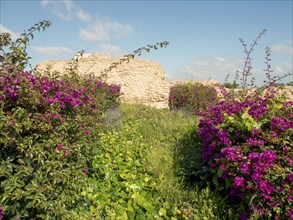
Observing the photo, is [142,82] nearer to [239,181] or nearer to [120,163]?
[120,163]

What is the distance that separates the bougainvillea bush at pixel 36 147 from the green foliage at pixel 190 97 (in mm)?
7842

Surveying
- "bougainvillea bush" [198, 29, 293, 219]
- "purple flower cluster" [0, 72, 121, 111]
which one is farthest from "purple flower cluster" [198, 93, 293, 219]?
"purple flower cluster" [0, 72, 121, 111]

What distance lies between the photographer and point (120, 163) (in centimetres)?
482

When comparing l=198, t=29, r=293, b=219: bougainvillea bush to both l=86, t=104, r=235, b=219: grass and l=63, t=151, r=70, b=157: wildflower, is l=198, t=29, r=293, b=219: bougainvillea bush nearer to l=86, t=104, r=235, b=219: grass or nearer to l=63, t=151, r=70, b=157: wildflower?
l=86, t=104, r=235, b=219: grass

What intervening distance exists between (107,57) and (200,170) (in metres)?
9.28

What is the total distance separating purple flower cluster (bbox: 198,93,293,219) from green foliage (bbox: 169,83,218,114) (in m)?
6.42

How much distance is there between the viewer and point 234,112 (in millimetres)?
4555

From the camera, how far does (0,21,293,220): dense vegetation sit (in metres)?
2.90

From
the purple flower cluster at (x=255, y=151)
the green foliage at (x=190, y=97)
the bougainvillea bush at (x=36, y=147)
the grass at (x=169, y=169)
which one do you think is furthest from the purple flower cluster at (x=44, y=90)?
the green foliage at (x=190, y=97)

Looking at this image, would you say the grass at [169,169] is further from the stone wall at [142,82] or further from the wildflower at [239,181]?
the stone wall at [142,82]

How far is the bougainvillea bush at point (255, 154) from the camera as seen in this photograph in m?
3.25

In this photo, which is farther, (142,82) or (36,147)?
(142,82)

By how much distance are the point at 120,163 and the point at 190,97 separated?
7.18m

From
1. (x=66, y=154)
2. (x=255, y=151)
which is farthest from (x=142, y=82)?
(x=66, y=154)
